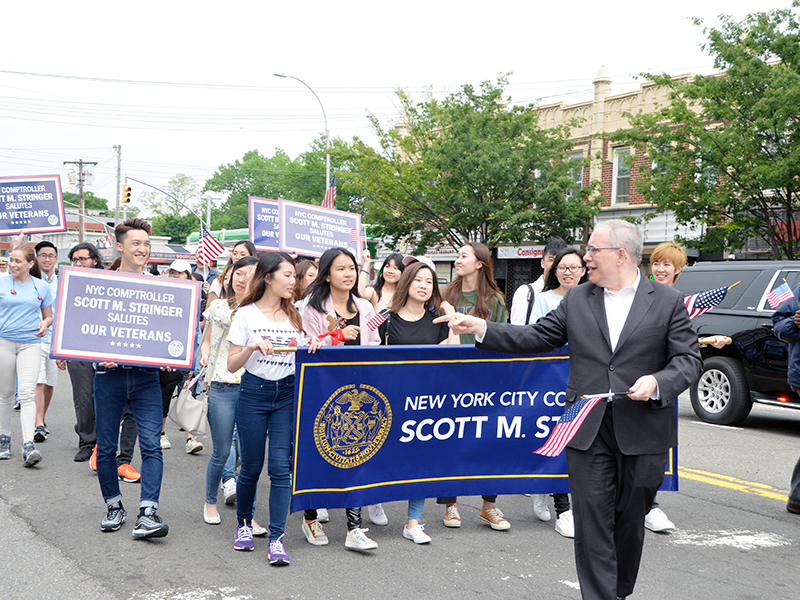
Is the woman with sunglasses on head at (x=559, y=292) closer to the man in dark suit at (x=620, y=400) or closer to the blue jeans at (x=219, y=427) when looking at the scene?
the man in dark suit at (x=620, y=400)

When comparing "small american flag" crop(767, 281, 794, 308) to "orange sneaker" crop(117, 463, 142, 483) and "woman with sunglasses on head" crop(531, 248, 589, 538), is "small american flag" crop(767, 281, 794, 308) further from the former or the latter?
"orange sneaker" crop(117, 463, 142, 483)

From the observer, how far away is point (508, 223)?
79.0 feet

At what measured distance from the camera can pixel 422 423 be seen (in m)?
5.21

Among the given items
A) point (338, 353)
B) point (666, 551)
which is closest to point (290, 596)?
point (338, 353)

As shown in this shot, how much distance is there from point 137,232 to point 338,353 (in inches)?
67.3

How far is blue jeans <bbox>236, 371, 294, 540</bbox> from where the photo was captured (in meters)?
4.71

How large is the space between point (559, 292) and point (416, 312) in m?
1.19

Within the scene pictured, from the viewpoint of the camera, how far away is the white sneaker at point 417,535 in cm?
509

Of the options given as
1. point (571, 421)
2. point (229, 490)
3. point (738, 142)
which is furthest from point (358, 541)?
point (738, 142)

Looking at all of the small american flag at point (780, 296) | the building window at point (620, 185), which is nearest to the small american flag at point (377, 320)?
the small american flag at point (780, 296)

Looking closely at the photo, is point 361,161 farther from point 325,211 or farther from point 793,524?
point 793,524

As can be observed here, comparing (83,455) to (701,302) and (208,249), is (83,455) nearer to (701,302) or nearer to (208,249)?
(701,302)

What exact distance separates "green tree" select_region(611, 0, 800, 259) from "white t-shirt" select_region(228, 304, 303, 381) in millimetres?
14972

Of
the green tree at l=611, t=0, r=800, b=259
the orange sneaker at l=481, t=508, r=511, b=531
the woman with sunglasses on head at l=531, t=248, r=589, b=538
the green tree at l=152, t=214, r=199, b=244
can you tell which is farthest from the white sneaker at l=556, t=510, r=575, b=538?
the green tree at l=152, t=214, r=199, b=244
